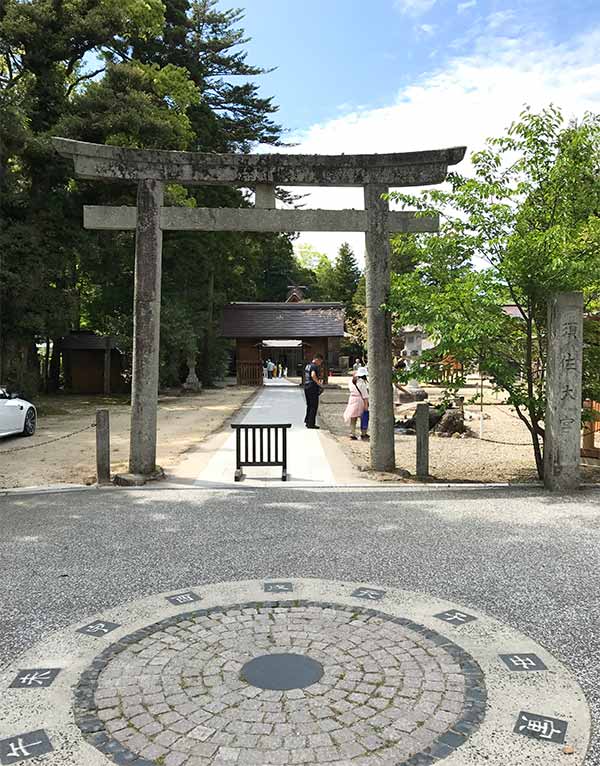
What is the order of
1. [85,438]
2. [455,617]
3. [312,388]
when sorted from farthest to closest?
1. [312,388]
2. [85,438]
3. [455,617]

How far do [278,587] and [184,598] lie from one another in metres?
0.70

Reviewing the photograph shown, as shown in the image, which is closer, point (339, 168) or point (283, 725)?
point (283, 725)

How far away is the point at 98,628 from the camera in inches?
152

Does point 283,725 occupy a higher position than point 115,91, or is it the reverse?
point 115,91

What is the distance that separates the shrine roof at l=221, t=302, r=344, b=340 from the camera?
1267 inches

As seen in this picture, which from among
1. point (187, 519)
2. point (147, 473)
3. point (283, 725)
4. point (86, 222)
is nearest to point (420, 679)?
point (283, 725)

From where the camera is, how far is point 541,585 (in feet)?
15.0

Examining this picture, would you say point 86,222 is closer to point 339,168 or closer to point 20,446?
point 339,168

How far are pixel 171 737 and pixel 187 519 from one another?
3.86 meters

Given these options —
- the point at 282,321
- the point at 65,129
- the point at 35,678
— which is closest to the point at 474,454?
the point at 35,678

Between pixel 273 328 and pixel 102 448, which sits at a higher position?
pixel 273 328

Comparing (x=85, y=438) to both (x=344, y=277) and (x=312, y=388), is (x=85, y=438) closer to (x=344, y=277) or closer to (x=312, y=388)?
(x=312, y=388)

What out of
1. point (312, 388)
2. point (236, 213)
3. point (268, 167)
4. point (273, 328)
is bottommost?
point (312, 388)

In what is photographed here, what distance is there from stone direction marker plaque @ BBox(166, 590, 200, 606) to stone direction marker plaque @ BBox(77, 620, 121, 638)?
47 centimetres
